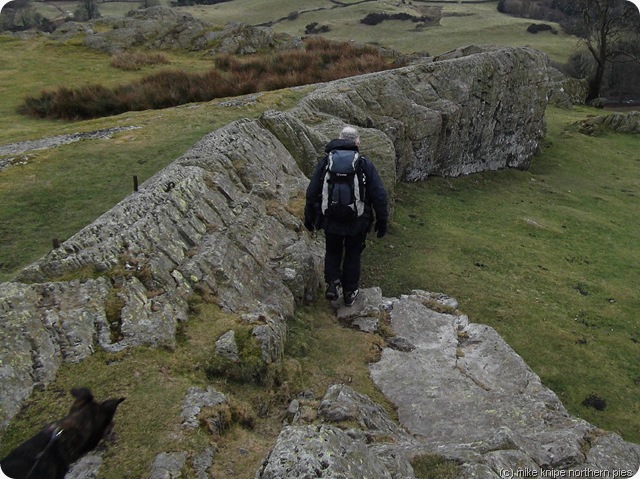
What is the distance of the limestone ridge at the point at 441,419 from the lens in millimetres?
5414

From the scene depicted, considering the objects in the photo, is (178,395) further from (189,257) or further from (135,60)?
(135,60)

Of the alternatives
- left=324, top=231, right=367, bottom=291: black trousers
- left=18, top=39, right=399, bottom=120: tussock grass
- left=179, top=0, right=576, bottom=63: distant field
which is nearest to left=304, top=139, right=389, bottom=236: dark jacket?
left=324, top=231, right=367, bottom=291: black trousers

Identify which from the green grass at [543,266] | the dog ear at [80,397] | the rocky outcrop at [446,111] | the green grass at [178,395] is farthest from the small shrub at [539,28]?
the dog ear at [80,397]

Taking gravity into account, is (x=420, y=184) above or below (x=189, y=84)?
below

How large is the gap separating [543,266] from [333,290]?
9.53 m

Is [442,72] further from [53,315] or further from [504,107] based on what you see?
[53,315]

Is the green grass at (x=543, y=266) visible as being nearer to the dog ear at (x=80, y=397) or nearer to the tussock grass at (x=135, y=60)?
the dog ear at (x=80, y=397)

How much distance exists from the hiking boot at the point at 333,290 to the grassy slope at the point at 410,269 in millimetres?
292

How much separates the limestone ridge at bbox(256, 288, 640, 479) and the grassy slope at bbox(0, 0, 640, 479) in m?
0.83

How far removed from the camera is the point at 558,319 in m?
14.4

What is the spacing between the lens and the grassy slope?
6.71m

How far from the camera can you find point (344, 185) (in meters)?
10.1

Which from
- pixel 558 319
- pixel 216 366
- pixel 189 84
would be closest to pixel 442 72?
pixel 189 84

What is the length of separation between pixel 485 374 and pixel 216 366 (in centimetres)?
540
